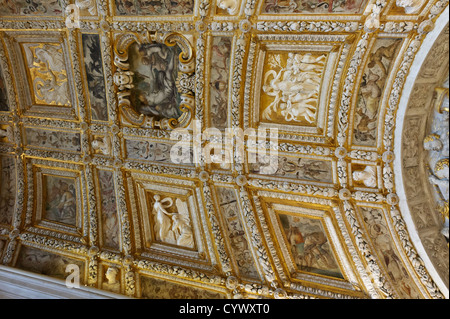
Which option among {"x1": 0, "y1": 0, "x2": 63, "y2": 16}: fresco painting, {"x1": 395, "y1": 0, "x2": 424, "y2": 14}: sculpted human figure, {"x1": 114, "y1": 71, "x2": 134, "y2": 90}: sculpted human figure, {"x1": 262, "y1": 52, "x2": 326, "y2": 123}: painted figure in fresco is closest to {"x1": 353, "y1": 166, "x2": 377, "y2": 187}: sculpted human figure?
{"x1": 262, "y1": 52, "x2": 326, "y2": 123}: painted figure in fresco

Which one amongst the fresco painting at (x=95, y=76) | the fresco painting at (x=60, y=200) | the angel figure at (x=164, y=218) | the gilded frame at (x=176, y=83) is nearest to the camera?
the gilded frame at (x=176, y=83)

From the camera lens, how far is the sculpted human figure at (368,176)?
5.62 metres

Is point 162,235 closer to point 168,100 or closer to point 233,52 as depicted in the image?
point 168,100

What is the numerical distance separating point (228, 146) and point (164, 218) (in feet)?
7.42

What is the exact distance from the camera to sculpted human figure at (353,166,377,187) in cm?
562

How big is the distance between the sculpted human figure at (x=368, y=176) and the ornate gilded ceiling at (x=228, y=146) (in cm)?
4

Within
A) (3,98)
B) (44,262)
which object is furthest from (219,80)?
(44,262)

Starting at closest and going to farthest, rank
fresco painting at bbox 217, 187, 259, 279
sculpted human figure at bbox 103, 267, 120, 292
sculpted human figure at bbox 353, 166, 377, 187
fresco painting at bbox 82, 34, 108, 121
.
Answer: sculpted human figure at bbox 353, 166, 377, 187 → fresco painting at bbox 82, 34, 108, 121 → fresco painting at bbox 217, 187, 259, 279 → sculpted human figure at bbox 103, 267, 120, 292

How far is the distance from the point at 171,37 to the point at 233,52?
1281 millimetres

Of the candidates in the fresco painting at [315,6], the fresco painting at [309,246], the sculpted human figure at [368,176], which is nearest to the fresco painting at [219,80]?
the fresco painting at [315,6]

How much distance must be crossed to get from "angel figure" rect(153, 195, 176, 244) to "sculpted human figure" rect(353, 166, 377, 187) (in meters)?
3.98

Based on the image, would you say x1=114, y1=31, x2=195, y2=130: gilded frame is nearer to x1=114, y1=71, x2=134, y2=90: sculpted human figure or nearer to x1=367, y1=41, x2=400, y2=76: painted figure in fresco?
x1=114, y1=71, x2=134, y2=90: sculpted human figure

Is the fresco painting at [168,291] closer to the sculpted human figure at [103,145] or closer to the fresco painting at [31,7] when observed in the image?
the sculpted human figure at [103,145]

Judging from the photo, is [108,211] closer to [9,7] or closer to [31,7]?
[31,7]
